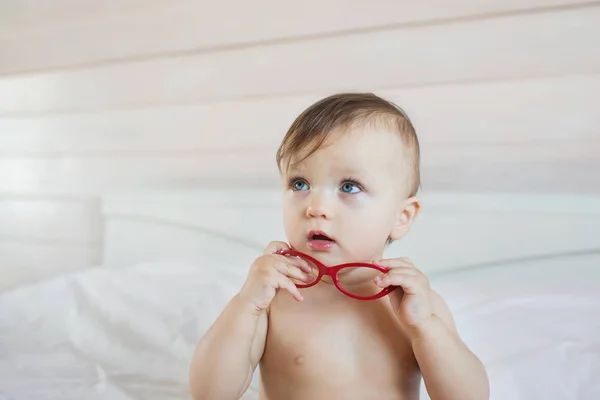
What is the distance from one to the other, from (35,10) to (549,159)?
183 centimetres

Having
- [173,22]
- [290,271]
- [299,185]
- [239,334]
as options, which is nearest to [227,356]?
[239,334]

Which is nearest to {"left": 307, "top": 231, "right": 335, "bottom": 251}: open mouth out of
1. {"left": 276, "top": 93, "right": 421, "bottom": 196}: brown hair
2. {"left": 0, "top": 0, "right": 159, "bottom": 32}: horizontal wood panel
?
{"left": 276, "top": 93, "right": 421, "bottom": 196}: brown hair

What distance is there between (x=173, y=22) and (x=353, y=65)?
656mm

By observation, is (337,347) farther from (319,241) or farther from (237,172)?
(237,172)

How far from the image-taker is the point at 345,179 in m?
0.73

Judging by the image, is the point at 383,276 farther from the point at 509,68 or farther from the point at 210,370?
the point at 509,68

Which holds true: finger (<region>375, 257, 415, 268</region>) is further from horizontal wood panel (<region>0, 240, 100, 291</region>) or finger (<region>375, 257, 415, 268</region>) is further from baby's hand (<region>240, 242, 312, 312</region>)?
horizontal wood panel (<region>0, 240, 100, 291</region>)

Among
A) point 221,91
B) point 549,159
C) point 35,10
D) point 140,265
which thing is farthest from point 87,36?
point 549,159

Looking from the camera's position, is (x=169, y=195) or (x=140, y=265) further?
(x=169, y=195)

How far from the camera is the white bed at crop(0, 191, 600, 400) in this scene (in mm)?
943

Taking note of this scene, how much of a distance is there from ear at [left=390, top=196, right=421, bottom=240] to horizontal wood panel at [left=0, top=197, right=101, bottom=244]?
1406mm

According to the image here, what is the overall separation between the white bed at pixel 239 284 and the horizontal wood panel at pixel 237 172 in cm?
4

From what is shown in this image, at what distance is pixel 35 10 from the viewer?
206cm

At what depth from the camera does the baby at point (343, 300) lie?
72cm
